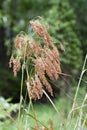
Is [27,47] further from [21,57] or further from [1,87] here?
[1,87]

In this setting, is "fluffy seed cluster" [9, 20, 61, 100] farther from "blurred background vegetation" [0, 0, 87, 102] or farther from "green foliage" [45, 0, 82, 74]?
"blurred background vegetation" [0, 0, 87, 102]

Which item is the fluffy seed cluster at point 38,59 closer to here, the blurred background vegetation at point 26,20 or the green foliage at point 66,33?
the green foliage at point 66,33

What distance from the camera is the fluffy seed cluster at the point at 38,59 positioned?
141 centimetres

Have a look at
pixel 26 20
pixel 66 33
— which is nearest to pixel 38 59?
pixel 66 33

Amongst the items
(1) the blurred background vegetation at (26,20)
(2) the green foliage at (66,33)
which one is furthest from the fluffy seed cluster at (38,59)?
(1) the blurred background vegetation at (26,20)

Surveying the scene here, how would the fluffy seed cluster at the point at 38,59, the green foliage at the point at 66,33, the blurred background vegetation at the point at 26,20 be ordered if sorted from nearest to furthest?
the fluffy seed cluster at the point at 38,59, the green foliage at the point at 66,33, the blurred background vegetation at the point at 26,20

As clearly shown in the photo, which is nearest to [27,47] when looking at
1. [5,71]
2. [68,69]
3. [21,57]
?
[21,57]

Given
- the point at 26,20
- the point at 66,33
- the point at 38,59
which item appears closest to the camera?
the point at 38,59

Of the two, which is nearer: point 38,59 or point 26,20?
point 38,59

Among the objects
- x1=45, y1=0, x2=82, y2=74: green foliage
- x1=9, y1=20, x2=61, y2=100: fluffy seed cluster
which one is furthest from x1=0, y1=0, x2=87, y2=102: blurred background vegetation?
x1=9, y1=20, x2=61, y2=100: fluffy seed cluster

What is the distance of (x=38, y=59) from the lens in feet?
4.67

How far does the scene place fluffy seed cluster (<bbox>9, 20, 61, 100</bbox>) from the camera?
55.5 inches

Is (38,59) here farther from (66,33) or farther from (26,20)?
(26,20)

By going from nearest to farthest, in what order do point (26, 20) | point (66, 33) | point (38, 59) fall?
point (38, 59), point (66, 33), point (26, 20)
